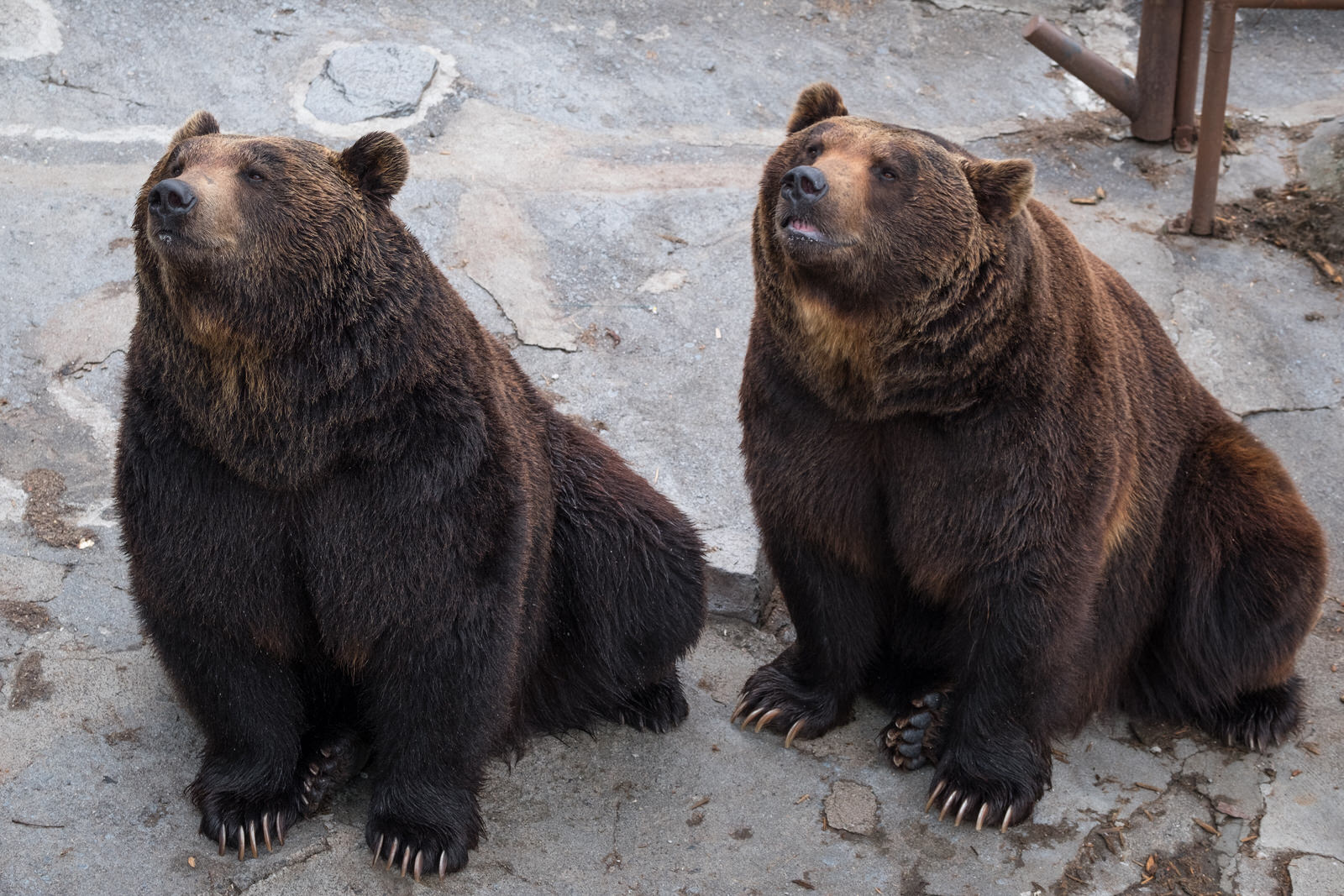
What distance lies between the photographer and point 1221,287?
7.03 meters

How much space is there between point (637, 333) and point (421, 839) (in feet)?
9.96

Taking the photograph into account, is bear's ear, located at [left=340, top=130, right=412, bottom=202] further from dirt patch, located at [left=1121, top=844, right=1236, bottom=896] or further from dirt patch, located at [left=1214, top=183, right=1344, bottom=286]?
dirt patch, located at [left=1214, top=183, right=1344, bottom=286]

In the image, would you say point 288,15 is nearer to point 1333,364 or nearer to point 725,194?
point 725,194

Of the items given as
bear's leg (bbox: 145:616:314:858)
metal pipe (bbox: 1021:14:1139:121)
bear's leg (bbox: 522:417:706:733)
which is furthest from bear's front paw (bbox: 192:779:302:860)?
metal pipe (bbox: 1021:14:1139:121)

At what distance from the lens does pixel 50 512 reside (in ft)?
17.1

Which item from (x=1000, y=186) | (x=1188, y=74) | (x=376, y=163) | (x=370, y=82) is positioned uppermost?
(x=376, y=163)

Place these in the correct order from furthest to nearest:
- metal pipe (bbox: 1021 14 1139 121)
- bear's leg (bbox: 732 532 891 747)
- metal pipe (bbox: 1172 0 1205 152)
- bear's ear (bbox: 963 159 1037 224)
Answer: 1. metal pipe (bbox: 1172 0 1205 152)
2. metal pipe (bbox: 1021 14 1139 121)
3. bear's leg (bbox: 732 532 891 747)
4. bear's ear (bbox: 963 159 1037 224)

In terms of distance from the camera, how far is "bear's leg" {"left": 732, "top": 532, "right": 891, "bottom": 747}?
4410 millimetres

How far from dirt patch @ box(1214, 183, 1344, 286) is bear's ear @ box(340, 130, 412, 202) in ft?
17.1

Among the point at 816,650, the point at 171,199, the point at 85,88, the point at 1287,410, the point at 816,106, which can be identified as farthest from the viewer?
the point at 85,88

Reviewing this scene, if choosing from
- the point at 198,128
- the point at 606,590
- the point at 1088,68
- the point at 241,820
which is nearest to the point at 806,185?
the point at 606,590

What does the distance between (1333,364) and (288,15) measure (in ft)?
19.2

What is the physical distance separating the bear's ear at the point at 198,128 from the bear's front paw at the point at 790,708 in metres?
2.48

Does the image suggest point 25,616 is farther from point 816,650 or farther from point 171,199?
point 816,650
